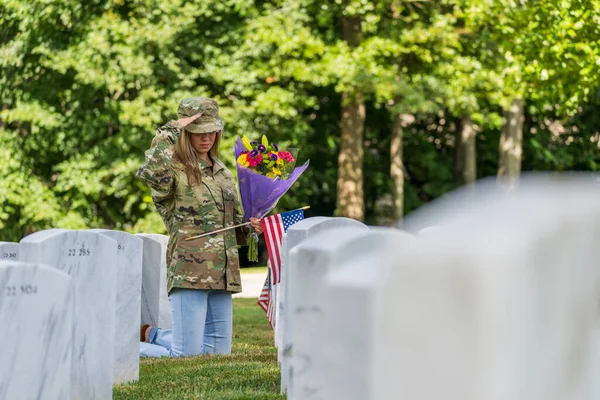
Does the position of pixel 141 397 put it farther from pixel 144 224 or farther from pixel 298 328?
pixel 144 224

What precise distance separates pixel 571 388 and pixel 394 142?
24312 mm

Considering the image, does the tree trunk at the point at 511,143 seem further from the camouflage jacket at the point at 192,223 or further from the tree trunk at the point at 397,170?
the camouflage jacket at the point at 192,223

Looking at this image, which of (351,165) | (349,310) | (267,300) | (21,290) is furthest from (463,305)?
(351,165)

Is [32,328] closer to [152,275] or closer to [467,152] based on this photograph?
[152,275]

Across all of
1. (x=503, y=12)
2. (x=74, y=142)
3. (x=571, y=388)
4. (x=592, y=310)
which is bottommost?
(x=571, y=388)

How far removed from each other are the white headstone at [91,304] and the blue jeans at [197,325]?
2286mm

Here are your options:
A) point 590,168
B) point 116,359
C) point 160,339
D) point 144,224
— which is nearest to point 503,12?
point 144,224

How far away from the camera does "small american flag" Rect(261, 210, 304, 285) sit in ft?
26.7

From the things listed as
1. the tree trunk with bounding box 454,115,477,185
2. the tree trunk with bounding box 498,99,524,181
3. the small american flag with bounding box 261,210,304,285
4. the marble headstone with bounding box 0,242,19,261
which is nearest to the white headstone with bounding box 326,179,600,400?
the small american flag with bounding box 261,210,304,285

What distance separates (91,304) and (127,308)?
Result: 118 centimetres

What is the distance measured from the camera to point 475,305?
3.86m

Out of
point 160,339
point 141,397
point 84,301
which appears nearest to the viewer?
point 84,301

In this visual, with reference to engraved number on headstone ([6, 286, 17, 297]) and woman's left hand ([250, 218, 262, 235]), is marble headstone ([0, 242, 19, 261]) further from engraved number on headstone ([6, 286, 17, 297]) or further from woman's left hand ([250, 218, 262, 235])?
engraved number on headstone ([6, 286, 17, 297])

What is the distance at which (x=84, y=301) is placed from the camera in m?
6.29
